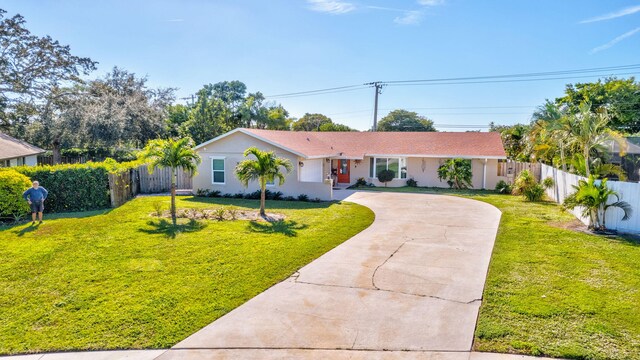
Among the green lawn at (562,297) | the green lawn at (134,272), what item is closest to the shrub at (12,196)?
the green lawn at (134,272)

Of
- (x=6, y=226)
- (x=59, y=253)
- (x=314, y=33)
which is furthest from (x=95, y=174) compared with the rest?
(x=314, y=33)

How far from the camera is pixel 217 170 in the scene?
68.5ft

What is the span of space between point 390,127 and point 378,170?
139ft

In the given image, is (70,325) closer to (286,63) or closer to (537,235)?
(537,235)

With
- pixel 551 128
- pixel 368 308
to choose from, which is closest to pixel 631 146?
pixel 551 128

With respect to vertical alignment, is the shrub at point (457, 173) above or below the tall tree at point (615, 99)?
below

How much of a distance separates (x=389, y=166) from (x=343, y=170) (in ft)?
10.7

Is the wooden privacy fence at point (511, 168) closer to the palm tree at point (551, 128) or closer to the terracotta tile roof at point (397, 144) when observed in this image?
the terracotta tile roof at point (397, 144)

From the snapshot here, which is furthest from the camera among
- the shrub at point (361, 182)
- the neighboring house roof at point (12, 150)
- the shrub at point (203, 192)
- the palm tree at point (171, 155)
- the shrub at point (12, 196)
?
the shrub at point (361, 182)

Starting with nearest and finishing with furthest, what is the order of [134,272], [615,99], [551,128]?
1. [134,272]
2. [551,128]
3. [615,99]

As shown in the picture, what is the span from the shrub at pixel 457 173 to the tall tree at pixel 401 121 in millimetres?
42128

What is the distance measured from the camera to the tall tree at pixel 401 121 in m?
65.7

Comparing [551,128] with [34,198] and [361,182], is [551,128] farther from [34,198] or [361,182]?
[34,198]

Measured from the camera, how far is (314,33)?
18375 millimetres
